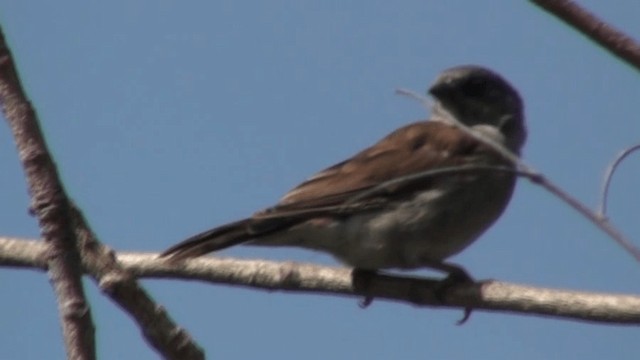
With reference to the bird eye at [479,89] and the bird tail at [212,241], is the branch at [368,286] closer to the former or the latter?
the bird tail at [212,241]

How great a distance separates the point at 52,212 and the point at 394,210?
334 centimetres

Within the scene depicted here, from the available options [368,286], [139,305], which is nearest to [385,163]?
[368,286]

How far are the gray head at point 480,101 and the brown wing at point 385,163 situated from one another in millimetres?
221

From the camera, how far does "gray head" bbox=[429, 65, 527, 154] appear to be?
5.92 m

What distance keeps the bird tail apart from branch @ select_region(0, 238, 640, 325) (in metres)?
0.06

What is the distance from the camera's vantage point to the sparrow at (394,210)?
4.77m

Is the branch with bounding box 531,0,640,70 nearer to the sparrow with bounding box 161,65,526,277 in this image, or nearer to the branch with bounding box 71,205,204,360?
the branch with bounding box 71,205,204,360

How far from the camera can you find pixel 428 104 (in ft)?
7.64

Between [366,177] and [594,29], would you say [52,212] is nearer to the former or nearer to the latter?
[594,29]

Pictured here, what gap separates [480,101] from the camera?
605 cm

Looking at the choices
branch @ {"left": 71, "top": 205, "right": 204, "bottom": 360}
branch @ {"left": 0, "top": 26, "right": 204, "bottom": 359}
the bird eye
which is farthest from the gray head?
branch @ {"left": 0, "top": 26, "right": 204, "bottom": 359}

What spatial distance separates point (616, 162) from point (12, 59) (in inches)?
44.6

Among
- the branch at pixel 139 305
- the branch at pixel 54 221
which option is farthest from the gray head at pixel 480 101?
the branch at pixel 54 221

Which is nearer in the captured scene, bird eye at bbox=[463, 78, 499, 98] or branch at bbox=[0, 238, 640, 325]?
branch at bbox=[0, 238, 640, 325]
